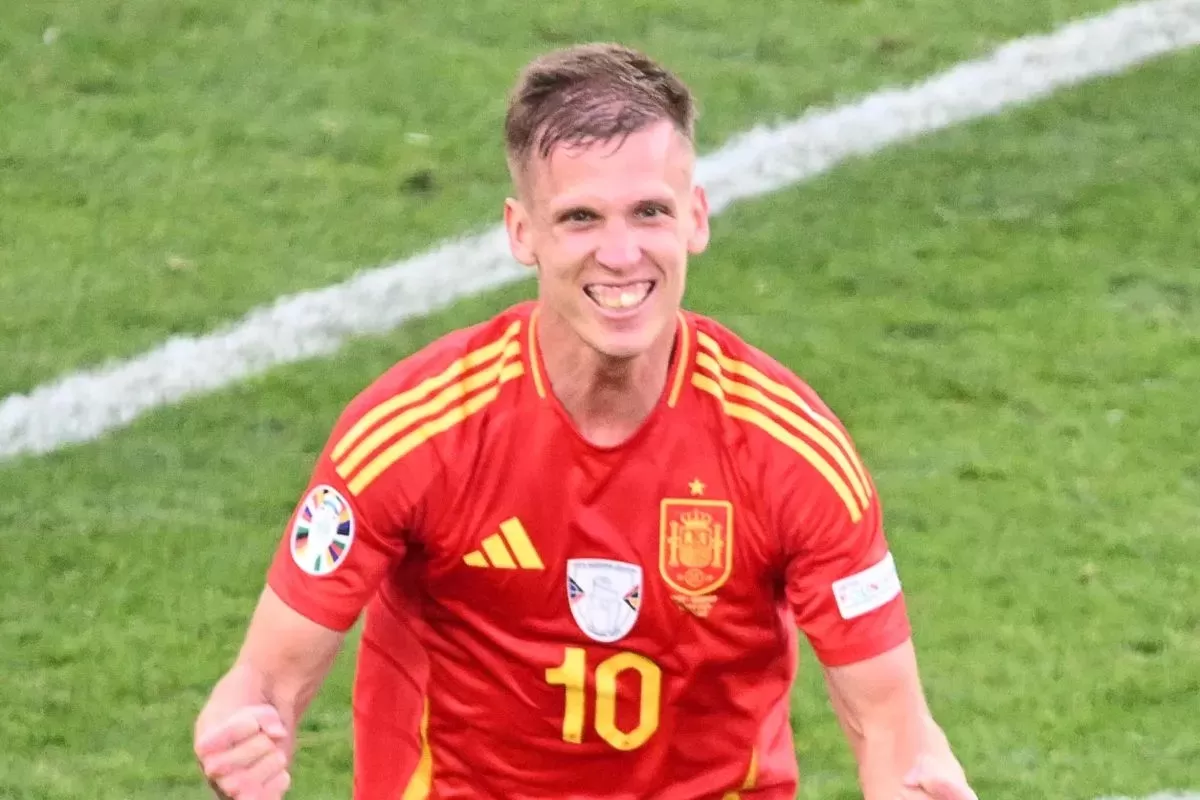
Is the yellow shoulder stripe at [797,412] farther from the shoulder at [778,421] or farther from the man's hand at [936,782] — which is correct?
the man's hand at [936,782]

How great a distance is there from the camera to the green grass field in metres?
4.25

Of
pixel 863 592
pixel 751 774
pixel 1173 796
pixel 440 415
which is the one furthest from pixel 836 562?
pixel 1173 796

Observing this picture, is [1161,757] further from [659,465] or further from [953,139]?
[953,139]

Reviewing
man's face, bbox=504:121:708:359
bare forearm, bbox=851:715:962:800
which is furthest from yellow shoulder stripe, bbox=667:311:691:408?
bare forearm, bbox=851:715:962:800

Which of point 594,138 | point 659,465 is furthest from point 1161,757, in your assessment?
point 594,138

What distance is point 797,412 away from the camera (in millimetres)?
3012

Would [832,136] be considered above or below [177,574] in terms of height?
above

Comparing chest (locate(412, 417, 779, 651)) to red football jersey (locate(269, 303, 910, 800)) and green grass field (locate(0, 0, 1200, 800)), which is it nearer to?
red football jersey (locate(269, 303, 910, 800))

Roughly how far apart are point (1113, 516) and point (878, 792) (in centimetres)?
214

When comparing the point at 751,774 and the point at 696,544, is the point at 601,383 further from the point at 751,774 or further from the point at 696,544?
the point at 751,774

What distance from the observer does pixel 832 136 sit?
21.2 feet

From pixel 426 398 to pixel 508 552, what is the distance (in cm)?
26

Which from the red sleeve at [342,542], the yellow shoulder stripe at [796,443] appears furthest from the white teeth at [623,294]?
the red sleeve at [342,542]

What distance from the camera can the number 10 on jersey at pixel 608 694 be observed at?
3.12 meters
